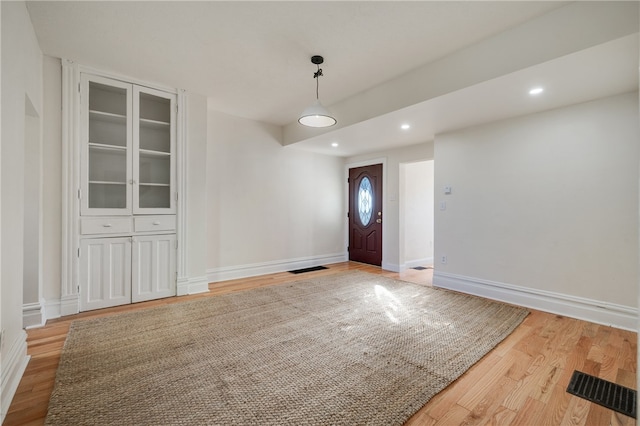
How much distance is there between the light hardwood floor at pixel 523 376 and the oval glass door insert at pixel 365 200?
11.4 ft

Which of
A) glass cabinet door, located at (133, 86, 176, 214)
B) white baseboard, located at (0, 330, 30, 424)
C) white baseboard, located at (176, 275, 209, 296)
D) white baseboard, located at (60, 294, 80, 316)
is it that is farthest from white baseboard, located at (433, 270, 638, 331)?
white baseboard, located at (60, 294, 80, 316)

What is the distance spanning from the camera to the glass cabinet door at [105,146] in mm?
3258

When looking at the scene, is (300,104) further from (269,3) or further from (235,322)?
(235,322)

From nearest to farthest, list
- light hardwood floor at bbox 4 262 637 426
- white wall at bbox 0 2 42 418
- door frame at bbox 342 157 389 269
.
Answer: light hardwood floor at bbox 4 262 637 426, white wall at bbox 0 2 42 418, door frame at bbox 342 157 389 269

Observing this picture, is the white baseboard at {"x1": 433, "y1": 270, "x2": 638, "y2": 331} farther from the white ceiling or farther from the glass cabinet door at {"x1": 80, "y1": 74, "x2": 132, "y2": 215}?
the glass cabinet door at {"x1": 80, "y1": 74, "x2": 132, "y2": 215}

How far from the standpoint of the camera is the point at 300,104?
4.29m

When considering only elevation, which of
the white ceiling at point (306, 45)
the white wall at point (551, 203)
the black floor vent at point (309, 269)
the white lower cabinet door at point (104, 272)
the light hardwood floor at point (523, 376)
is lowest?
the light hardwood floor at point (523, 376)

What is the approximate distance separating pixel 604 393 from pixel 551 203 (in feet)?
6.95

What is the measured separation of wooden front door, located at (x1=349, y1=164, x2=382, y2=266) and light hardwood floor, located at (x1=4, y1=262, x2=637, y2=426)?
10.3 feet

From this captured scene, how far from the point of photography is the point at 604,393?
6.05 feet

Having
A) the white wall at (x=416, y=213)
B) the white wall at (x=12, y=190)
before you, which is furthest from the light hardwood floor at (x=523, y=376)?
the white wall at (x=416, y=213)

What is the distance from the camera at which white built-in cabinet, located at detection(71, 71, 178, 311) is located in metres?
3.26

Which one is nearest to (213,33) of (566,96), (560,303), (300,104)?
(300,104)

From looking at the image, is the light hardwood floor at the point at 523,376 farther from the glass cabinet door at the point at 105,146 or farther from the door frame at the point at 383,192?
the door frame at the point at 383,192
